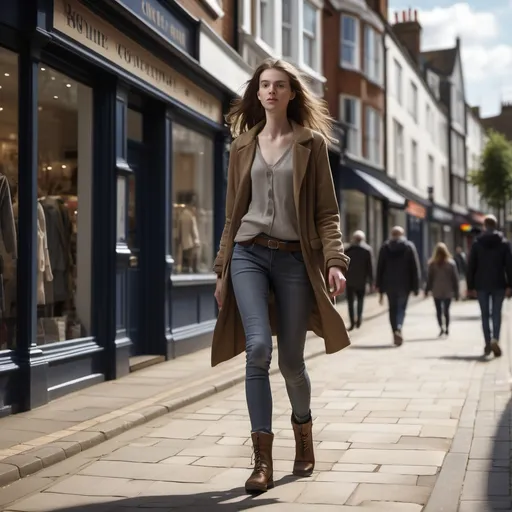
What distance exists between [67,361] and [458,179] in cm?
4210

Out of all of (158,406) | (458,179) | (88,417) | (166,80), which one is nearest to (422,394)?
(158,406)

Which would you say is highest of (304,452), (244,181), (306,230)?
(244,181)

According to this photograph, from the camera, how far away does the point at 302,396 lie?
15.5ft

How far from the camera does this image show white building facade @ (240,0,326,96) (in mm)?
14328

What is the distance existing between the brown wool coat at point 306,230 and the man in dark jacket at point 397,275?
897cm

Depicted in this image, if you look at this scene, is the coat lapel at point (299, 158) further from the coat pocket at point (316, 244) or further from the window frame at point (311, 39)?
the window frame at point (311, 39)

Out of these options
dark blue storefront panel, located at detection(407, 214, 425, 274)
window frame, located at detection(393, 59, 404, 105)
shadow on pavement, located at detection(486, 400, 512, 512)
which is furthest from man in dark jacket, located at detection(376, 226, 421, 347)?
dark blue storefront panel, located at detection(407, 214, 425, 274)

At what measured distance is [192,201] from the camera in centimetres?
1188

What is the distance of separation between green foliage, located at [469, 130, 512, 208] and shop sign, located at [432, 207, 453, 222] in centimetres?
356

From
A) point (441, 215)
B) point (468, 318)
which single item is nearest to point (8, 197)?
point (468, 318)

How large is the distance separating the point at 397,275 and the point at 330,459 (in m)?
8.66

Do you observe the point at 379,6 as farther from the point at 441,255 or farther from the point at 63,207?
the point at 63,207

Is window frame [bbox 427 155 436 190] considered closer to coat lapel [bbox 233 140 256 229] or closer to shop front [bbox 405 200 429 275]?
shop front [bbox 405 200 429 275]

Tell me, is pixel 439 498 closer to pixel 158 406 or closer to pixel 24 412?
pixel 158 406
